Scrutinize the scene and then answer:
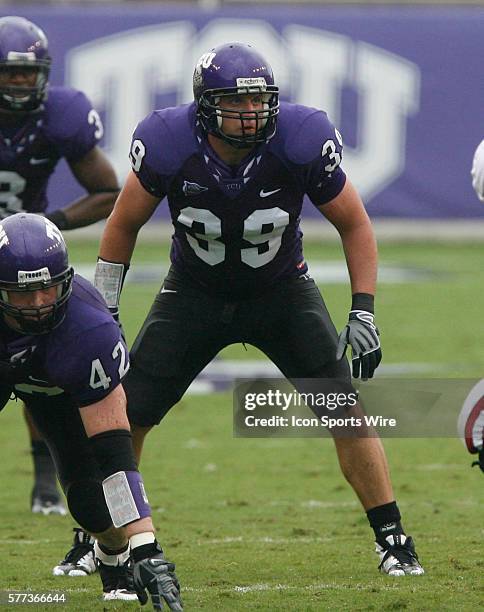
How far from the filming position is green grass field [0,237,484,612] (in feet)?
13.6

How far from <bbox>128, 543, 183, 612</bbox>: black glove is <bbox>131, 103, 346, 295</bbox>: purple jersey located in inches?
48.0

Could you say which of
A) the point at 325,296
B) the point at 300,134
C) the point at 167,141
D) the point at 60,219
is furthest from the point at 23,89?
the point at 325,296

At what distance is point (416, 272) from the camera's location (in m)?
13.6

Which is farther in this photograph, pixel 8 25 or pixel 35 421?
pixel 8 25

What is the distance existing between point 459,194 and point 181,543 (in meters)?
11.1

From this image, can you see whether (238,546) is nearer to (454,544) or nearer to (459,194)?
(454,544)

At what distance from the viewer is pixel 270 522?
5277mm

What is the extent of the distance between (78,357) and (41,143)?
233 cm

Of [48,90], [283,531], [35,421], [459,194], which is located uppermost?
[48,90]

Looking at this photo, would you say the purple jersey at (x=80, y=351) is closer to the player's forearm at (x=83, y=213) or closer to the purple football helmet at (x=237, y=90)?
the purple football helmet at (x=237, y=90)

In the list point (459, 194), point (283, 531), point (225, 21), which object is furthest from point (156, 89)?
point (283, 531)

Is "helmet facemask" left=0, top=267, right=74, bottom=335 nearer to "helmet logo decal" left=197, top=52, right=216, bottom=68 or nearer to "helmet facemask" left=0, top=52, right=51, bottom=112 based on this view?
"helmet logo decal" left=197, top=52, right=216, bottom=68

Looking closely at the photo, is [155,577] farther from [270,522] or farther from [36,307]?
[270,522]

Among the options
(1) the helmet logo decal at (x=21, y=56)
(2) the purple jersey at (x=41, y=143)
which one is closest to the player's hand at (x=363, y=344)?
(2) the purple jersey at (x=41, y=143)
